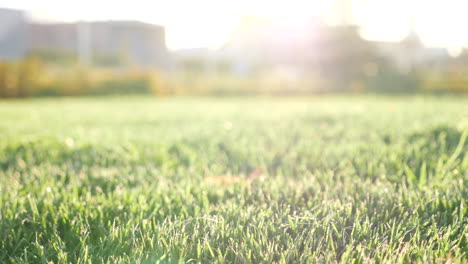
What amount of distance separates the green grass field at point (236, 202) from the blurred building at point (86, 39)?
855 inches

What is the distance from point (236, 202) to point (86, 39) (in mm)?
26488

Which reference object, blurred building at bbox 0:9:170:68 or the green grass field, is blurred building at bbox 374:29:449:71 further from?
the green grass field

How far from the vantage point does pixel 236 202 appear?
1459 millimetres

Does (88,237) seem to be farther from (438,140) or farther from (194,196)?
(438,140)

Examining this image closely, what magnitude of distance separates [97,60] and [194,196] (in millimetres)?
23205

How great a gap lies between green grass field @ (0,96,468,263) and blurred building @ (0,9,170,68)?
21.7 meters

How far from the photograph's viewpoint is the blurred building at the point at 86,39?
23859mm

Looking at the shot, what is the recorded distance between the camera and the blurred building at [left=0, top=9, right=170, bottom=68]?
2386cm

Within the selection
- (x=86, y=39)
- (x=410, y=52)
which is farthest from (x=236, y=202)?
(x=410, y=52)

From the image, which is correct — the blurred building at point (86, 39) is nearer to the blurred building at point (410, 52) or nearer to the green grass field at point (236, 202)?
the blurred building at point (410, 52)

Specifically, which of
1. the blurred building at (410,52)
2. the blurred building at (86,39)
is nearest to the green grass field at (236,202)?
the blurred building at (410,52)

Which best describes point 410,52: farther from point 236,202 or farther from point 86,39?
point 236,202

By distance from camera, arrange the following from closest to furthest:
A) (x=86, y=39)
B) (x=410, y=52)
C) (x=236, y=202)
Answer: (x=236, y=202) < (x=86, y=39) < (x=410, y=52)

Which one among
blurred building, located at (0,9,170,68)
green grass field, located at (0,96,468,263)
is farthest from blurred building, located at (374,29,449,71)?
green grass field, located at (0,96,468,263)
